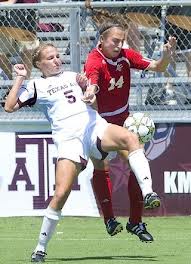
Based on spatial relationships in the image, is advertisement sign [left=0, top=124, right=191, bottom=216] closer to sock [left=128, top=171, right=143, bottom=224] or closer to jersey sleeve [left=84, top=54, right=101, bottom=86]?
sock [left=128, top=171, right=143, bottom=224]

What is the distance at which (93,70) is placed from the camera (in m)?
9.01

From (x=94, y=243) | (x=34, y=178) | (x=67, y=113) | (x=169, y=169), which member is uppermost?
(x=67, y=113)

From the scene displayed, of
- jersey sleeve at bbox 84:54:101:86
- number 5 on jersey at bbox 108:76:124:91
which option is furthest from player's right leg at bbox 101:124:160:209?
number 5 on jersey at bbox 108:76:124:91

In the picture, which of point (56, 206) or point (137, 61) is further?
point (137, 61)

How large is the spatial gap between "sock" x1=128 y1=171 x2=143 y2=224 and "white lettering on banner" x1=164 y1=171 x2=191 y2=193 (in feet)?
7.34

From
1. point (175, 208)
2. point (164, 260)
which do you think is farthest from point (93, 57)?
point (175, 208)

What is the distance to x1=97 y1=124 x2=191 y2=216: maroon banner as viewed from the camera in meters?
11.4

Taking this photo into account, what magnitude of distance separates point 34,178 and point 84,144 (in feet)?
11.4

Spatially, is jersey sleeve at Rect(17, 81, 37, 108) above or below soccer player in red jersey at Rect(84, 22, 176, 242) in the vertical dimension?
above

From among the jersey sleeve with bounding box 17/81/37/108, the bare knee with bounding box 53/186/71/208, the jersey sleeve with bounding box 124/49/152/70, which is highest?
the jersey sleeve with bounding box 17/81/37/108

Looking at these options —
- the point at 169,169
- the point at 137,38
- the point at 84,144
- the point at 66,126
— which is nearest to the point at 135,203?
the point at 84,144

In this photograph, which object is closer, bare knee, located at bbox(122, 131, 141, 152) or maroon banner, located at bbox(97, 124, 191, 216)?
bare knee, located at bbox(122, 131, 141, 152)

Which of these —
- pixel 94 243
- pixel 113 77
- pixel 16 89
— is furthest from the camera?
pixel 94 243

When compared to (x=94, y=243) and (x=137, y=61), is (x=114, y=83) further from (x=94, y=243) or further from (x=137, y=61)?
(x=94, y=243)
